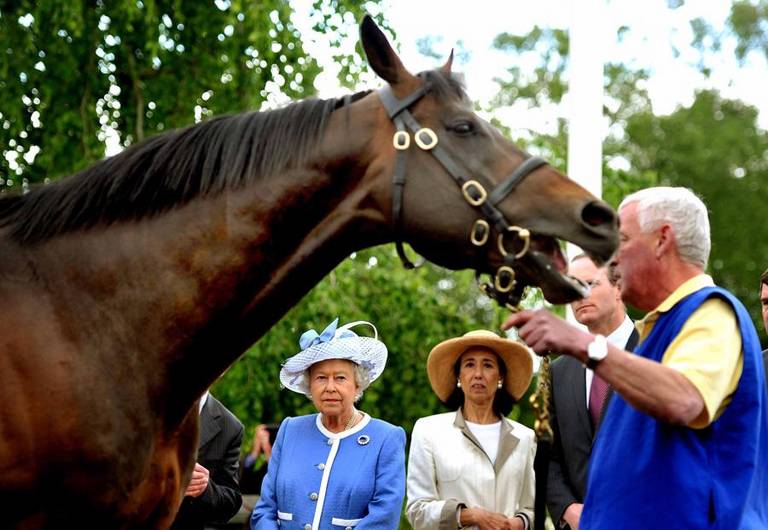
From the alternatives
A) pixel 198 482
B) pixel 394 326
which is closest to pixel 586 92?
pixel 198 482

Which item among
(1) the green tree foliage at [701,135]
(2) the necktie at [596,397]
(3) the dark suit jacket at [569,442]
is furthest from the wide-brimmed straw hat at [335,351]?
(1) the green tree foliage at [701,135]

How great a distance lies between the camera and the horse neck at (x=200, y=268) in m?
3.46

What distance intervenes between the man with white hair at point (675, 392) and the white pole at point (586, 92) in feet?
13.5

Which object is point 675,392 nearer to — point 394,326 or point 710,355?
point 710,355

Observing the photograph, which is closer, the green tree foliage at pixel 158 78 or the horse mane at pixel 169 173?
the horse mane at pixel 169 173

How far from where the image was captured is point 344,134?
3592 millimetres

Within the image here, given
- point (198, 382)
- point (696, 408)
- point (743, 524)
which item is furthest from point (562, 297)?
point (198, 382)

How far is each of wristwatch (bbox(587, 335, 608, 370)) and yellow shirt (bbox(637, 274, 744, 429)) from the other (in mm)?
230

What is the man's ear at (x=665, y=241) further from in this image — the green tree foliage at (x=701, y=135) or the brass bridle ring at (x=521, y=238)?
the green tree foliage at (x=701, y=135)

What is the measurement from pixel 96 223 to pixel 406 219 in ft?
3.22

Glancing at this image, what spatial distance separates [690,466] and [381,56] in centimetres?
158

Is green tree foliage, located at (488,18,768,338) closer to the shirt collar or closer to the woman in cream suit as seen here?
the woman in cream suit

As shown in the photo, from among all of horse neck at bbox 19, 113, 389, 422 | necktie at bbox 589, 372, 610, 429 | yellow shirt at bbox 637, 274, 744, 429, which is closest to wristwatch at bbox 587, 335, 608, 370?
yellow shirt at bbox 637, 274, 744, 429

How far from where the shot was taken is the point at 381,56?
361 cm
